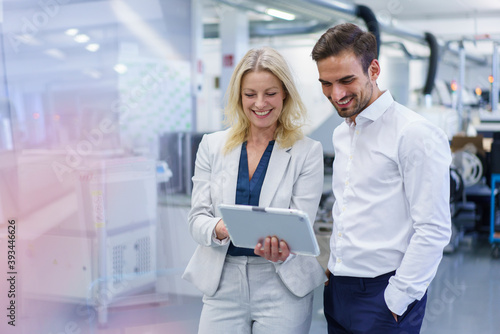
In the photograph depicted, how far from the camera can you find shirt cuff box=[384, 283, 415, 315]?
135cm

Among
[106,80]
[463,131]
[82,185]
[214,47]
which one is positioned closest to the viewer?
[82,185]

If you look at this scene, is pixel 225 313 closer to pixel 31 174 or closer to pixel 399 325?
pixel 399 325

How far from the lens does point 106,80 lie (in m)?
5.12

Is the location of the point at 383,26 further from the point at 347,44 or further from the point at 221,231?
the point at 221,231

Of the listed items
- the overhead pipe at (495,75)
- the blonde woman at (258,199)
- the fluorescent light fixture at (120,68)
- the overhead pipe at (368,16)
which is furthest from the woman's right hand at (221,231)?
the overhead pipe at (495,75)

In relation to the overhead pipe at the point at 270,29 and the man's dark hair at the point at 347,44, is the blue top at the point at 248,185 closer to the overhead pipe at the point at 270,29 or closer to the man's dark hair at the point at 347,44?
the man's dark hair at the point at 347,44

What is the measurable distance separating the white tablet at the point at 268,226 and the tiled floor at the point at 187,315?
2.06 m

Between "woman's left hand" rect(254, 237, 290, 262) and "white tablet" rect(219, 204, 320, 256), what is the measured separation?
1 cm

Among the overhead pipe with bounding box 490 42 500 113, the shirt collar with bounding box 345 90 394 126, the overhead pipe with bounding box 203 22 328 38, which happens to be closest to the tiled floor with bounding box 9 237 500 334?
the shirt collar with bounding box 345 90 394 126

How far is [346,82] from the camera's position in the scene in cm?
139

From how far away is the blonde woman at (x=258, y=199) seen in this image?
151 cm

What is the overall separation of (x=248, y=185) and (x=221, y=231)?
0.56 ft

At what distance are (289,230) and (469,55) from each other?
15368 mm

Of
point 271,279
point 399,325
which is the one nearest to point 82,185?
point 271,279
